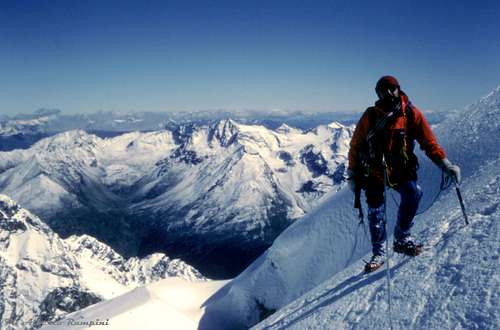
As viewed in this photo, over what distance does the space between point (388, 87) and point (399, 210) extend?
3063 mm

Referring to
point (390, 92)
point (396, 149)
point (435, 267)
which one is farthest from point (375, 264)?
point (390, 92)

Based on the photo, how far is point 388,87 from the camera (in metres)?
8.83

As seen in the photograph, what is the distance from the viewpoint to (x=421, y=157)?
70.7ft

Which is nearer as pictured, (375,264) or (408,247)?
(408,247)

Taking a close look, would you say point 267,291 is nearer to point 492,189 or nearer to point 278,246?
point 278,246

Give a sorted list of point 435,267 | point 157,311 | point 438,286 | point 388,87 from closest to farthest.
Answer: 1. point 438,286
2. point 435,267
3. point 388,87
4. point 157,311

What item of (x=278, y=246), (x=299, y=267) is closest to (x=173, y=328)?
(x=278, y=246)

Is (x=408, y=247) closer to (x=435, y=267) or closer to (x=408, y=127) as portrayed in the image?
(x=435, y=267)

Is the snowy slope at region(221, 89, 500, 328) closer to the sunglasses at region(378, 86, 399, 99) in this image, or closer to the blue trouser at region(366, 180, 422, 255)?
the blue trouser at region(366, 180, 422, 255)

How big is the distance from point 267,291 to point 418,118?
2325 cm

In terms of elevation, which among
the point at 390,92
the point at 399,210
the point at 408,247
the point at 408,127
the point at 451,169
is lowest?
the point at 408,247

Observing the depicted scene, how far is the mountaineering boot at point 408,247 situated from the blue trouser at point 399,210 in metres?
0.10

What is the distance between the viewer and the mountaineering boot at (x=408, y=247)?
30.7ft

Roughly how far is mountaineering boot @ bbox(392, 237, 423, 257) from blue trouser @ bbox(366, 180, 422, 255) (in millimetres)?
103
